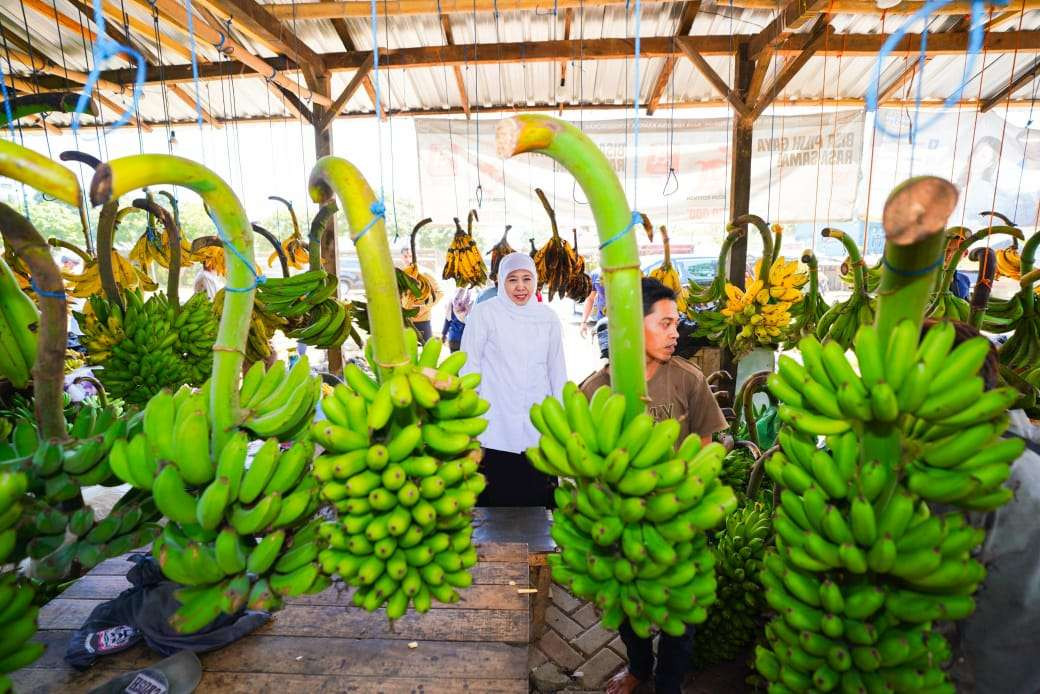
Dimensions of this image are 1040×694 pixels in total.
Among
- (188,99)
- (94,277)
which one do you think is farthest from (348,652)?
(188,99)

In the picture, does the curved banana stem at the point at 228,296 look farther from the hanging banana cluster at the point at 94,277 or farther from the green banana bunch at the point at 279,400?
the hanging banana cluster at the point at 94,277

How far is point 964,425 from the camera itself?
3.10 feet

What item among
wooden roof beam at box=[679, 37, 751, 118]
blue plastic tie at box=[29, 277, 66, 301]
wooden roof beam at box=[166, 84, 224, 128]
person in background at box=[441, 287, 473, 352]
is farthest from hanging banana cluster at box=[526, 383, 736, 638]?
wooden roof beam at box=[166, 84, 224, 128]

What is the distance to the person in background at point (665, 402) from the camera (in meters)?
2.09

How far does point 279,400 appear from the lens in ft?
4.23

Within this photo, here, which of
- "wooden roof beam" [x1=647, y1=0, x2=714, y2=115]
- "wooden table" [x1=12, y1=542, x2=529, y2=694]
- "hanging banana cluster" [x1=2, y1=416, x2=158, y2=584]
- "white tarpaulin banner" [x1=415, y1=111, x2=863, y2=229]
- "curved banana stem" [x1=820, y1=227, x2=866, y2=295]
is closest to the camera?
"hanging banana cluster" [x1=2, y1=416, x2=158, y2=584]

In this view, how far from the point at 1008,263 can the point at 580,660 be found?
4.04 metres

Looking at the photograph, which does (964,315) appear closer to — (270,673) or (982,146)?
(270,673)

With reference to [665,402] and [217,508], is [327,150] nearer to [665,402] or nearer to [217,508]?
[665,402]

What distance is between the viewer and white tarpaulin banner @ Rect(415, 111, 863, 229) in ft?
19.4

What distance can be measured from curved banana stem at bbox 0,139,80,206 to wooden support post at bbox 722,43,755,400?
4328mm

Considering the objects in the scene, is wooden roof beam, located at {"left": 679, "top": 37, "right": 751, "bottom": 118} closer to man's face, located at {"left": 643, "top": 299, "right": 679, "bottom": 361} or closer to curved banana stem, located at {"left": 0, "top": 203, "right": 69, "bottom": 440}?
man's face, located at {"left": 643, "top": 299, "right": 679, "bottom": 361}

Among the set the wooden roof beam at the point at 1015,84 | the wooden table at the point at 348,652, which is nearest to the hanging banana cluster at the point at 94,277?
the wooden table at the point at 348,652

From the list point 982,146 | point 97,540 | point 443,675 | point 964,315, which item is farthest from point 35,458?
point 982,146
